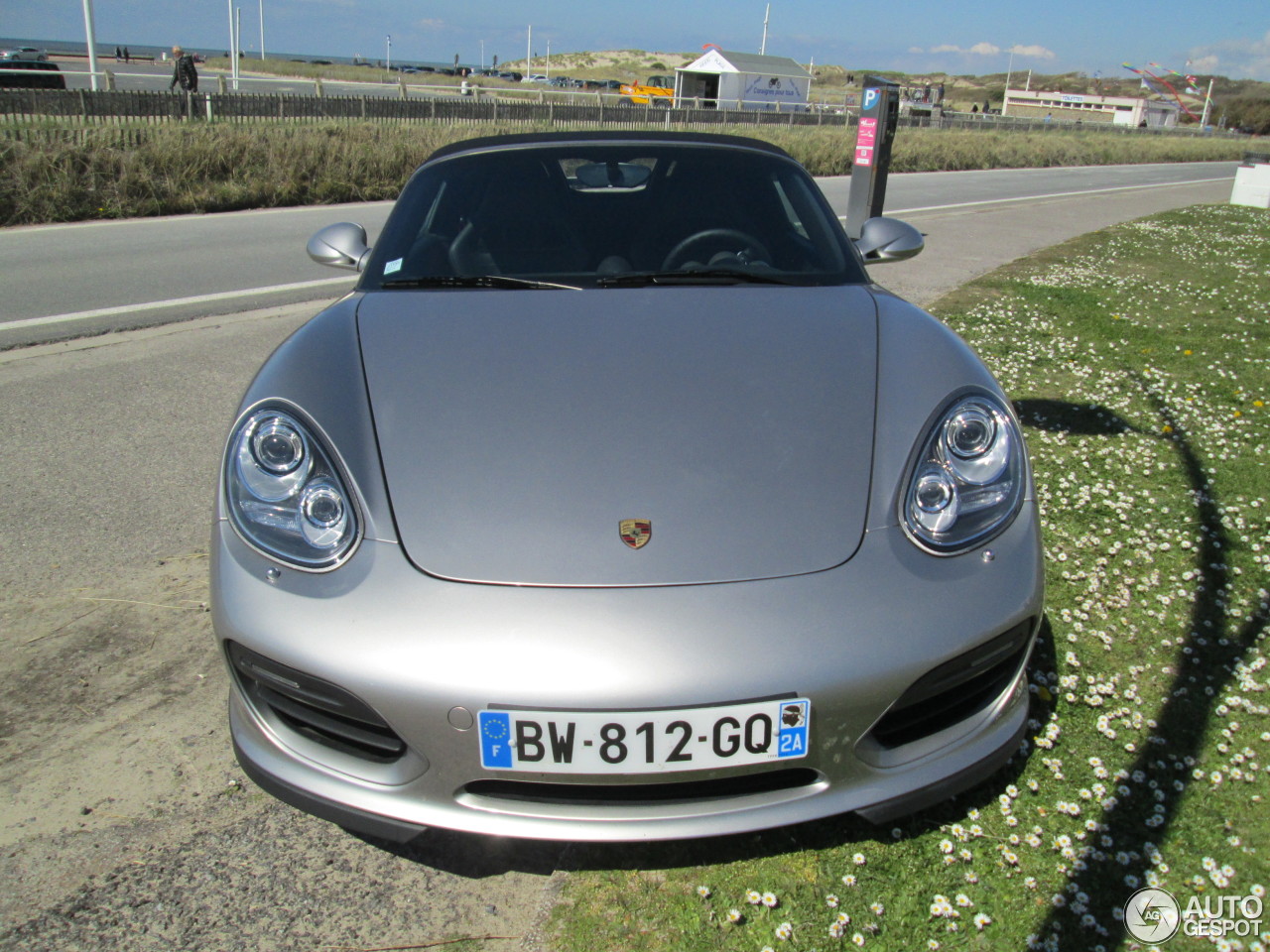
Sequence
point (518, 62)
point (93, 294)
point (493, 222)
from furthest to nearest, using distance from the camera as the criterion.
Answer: point (518, 62), point (93, 294), point (493, 222)

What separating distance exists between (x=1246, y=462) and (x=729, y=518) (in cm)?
362

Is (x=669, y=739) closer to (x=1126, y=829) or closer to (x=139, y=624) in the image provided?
(x=1126, y=829)

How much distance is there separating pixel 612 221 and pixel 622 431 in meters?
1.23

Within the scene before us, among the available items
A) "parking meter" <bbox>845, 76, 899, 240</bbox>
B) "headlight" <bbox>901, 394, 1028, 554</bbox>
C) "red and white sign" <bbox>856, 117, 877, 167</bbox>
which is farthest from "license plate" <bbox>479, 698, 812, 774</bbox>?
"red and white sign" <bbox>856, 117, 877, 167</bbox>

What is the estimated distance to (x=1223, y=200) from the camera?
2030cm

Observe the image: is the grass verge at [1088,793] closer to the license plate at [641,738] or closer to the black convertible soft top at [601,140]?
the license plate at [641,738]

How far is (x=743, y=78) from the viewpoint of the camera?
47.3m

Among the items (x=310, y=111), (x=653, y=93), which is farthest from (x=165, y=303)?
(x=653, y=93)

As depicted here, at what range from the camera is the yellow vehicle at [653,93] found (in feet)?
134

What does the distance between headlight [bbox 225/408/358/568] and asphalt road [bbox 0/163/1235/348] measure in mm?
4690

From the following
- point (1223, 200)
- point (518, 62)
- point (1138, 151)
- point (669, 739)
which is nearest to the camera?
point (669, 739)

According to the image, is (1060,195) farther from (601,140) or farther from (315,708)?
(315,708)

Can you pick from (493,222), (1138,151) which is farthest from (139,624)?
(1138,151)

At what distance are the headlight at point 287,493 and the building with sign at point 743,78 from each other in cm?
4599
